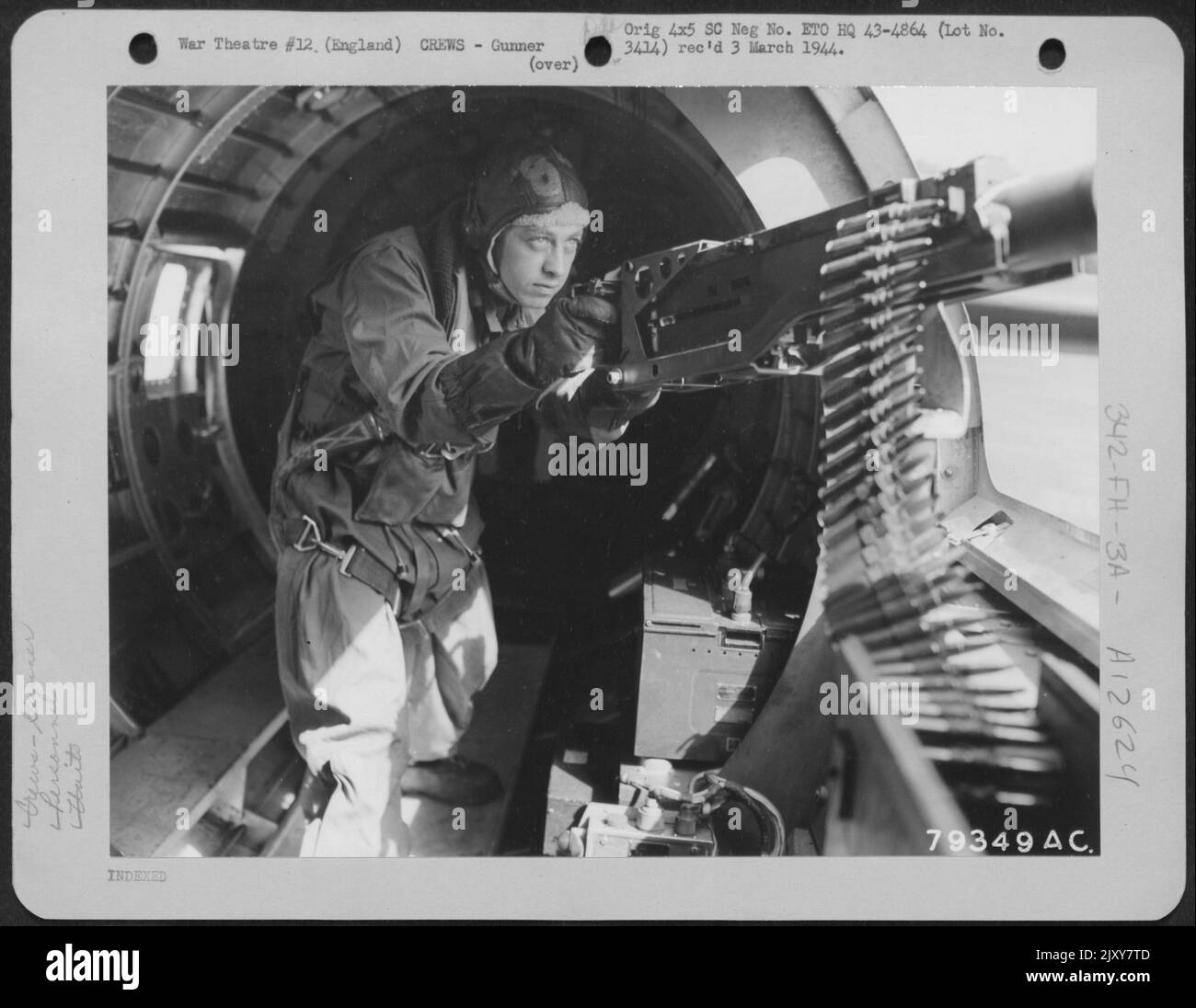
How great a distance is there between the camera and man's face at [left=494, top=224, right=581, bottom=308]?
1208 mm

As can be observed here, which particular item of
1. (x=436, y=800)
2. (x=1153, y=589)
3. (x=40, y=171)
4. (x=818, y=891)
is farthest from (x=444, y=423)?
(x=1153, y=589)

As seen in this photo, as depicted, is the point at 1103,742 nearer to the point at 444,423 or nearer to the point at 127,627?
the point at 444,423

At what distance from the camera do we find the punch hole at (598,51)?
4.03ft

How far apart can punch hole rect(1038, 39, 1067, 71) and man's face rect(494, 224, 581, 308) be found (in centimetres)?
50

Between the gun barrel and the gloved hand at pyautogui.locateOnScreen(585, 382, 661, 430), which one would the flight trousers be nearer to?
the gloved hand at pyautogui.locateOnScreen(585, 382, 661, 430)

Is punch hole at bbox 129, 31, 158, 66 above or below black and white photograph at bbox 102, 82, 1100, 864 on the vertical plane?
above

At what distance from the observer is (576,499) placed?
4.03 ft

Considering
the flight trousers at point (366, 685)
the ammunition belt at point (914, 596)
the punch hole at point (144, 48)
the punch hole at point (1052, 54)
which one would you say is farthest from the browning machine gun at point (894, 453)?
the punch hole at point (144, 48)

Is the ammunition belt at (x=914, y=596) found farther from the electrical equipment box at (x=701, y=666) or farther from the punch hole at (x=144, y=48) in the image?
the punch hole at (x=144, y=48)

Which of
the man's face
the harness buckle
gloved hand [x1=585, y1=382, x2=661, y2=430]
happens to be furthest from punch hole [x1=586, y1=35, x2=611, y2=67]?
the harness buckle

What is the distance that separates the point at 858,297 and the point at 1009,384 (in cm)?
19

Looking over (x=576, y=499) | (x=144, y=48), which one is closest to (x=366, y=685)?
(x=576, y=499)

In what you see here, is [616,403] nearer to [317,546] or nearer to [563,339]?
[563,339]

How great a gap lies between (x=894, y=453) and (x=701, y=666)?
29cm
